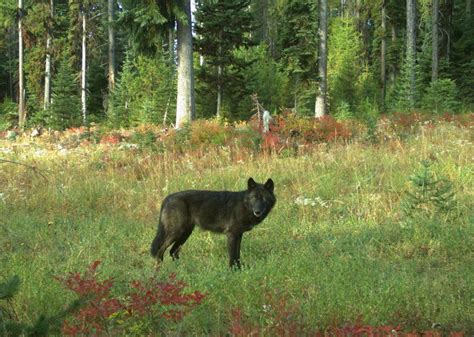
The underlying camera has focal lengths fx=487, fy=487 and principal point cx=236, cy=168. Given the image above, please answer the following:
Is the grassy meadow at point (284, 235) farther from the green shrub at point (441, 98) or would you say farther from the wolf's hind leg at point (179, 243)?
the green shrub at point (441, 98)

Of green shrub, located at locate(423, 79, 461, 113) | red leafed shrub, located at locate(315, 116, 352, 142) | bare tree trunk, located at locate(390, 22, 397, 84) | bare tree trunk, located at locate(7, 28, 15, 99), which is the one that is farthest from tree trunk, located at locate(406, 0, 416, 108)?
bare tree trunk, located at locate(7, 28, 15, 99)

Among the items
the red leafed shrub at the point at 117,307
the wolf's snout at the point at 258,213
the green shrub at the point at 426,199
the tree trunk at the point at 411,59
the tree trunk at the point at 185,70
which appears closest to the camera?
the red leafed shrub at the point at 117,307

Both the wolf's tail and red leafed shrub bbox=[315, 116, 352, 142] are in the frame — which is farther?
red leafed shrub bbox=[315, 116, 352, 142]

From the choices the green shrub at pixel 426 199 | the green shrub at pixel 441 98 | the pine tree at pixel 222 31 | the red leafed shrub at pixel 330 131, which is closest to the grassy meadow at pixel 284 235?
the green shrub at pixel 426 199

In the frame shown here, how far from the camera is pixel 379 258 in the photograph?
18.7 ft

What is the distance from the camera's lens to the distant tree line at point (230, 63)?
54.3 ft

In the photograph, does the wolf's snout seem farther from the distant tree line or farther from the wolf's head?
the distant tree line

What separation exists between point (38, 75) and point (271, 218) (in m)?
32.1

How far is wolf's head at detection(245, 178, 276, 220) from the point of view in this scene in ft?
19.4

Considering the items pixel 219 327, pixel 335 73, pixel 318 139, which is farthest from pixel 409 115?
pixel 335 73

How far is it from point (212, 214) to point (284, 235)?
1.26 m

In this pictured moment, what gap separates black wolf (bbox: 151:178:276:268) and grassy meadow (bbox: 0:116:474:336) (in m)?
0.33

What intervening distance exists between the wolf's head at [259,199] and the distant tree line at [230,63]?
8026mm

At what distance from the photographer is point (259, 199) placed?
5.98 meters
